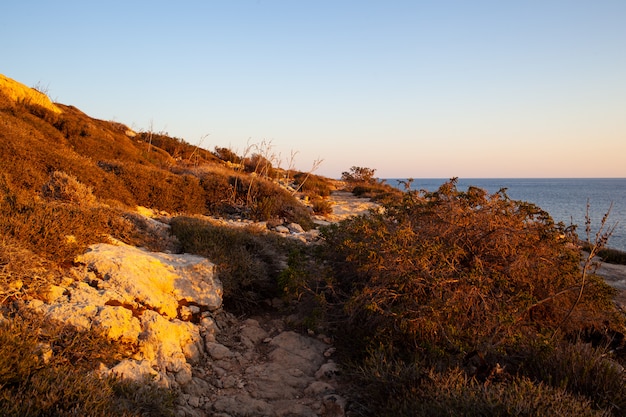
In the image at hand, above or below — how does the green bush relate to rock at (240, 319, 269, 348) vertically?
above

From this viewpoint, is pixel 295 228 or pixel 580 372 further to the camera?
pixel 295 228

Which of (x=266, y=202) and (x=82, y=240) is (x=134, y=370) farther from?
(x=266, y=202)

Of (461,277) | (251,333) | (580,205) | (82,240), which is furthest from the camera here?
(580,205)

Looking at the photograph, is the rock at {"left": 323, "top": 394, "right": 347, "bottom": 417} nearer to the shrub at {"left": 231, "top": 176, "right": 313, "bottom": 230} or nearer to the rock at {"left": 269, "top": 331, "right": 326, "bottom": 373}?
the rock at {"left": 269, "top": 331, "right": 326, "bottom": 373}

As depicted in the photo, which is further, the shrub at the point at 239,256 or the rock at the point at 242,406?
the shrub at the point at 239,256

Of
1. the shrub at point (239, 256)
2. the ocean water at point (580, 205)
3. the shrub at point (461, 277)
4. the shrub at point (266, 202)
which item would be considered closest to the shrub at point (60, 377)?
the shrub at point (239, 256)

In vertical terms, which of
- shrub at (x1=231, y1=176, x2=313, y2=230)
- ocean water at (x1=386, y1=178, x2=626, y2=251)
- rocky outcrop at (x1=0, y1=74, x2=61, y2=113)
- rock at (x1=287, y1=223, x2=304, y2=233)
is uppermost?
rocky outcrop at (x1=0, y1=74, x2=61, y2=113)

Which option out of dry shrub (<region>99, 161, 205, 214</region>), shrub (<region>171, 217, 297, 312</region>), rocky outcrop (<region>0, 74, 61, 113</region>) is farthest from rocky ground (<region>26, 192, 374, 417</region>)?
rocky outcrop (<region>0, 74, 61, 113</region>)

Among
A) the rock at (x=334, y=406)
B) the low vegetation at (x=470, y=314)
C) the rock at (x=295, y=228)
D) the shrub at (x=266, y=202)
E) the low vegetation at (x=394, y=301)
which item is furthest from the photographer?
the shrub at (x=266, y=202)

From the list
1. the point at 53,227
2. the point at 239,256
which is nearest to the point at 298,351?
the point at 239,256

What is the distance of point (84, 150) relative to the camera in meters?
12.1

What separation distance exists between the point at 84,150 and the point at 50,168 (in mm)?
4920

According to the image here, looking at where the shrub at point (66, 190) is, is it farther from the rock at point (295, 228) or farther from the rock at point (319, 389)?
the rock at point (319, 389)

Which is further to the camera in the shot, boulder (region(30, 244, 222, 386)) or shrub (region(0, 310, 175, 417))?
boulder (region(30, 244, 222, 386))
